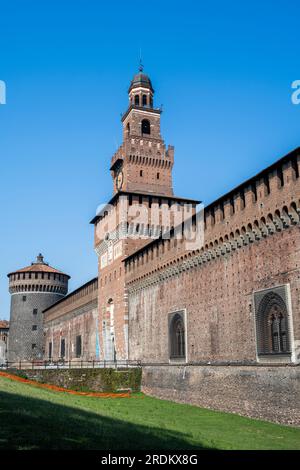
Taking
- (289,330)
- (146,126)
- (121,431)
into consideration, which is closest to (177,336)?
(289,330)

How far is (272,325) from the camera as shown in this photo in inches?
640

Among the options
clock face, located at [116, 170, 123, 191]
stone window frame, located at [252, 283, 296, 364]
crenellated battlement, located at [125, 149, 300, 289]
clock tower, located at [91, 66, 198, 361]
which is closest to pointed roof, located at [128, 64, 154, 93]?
clock tower, located at [91, 66, 198, 361]

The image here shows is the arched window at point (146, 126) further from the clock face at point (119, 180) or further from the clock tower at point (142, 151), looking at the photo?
the clock face at point (119, 180)

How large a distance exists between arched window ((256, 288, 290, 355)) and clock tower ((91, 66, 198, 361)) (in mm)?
14541

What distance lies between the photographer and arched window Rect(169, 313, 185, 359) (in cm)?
2290

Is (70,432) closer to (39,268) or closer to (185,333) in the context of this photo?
(185,333)

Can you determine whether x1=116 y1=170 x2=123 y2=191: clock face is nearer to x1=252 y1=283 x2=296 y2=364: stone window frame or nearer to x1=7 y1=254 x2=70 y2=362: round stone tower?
x1=252 y1=283 x2=296 y2=364: stone window frame

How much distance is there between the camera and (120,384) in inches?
1027

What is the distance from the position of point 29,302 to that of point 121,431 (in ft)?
143

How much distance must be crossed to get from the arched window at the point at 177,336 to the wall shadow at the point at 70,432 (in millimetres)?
10186

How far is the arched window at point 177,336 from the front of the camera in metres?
22.9
